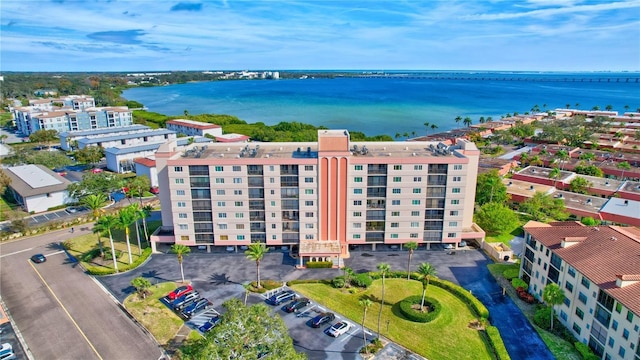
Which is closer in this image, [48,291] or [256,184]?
[48,291]

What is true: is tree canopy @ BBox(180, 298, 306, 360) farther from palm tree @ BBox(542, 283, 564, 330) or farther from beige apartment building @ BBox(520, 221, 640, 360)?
beige apartment building @ BBox(520, 221, 640, 360)

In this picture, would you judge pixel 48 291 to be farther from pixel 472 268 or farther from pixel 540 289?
pixel 540 289

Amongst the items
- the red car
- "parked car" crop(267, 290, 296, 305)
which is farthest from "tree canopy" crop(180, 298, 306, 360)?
the red car

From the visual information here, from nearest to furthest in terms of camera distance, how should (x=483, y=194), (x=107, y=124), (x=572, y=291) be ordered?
(x=572, y=291)
(x=483, y=194)
(x=107, y=124)

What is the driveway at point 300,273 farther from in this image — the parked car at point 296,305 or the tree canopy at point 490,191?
the tree canopy at point 490,191

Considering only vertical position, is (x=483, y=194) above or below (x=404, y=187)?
below

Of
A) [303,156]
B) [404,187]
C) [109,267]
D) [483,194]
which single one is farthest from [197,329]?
[483,194]

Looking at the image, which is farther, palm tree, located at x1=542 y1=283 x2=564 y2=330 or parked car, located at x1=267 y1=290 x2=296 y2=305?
parked car, located at x1=267 y1=290 x2=296 y2=305
